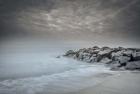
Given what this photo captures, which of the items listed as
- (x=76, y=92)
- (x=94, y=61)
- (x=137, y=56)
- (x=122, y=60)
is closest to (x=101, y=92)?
(x=76, y=92)

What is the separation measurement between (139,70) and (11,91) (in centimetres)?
711

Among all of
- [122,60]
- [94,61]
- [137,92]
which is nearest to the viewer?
[137,92]

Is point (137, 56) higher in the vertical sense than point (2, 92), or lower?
higher

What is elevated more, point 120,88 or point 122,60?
point 122,60

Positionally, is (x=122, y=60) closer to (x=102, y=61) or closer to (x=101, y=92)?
(x=102, y=61)

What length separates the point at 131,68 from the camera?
7.57m

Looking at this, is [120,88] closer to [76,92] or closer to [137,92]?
[137,92]

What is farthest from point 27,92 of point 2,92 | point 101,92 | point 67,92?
point 101,92

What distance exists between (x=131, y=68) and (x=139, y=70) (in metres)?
0.48

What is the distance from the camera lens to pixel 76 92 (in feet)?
13.1

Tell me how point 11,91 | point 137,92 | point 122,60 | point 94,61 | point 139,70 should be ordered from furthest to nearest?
1. point 94,61
2. point 122,60
3. point 139,70
4. point 11,91
5. point 137,92

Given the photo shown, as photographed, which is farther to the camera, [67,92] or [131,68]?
[131,68]

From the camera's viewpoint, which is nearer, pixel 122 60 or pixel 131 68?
pixel 131 68

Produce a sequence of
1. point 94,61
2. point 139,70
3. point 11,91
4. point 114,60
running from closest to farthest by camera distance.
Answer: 1. point 11,91
2. point 139,70
3. point 114,60
4. point 94,61
